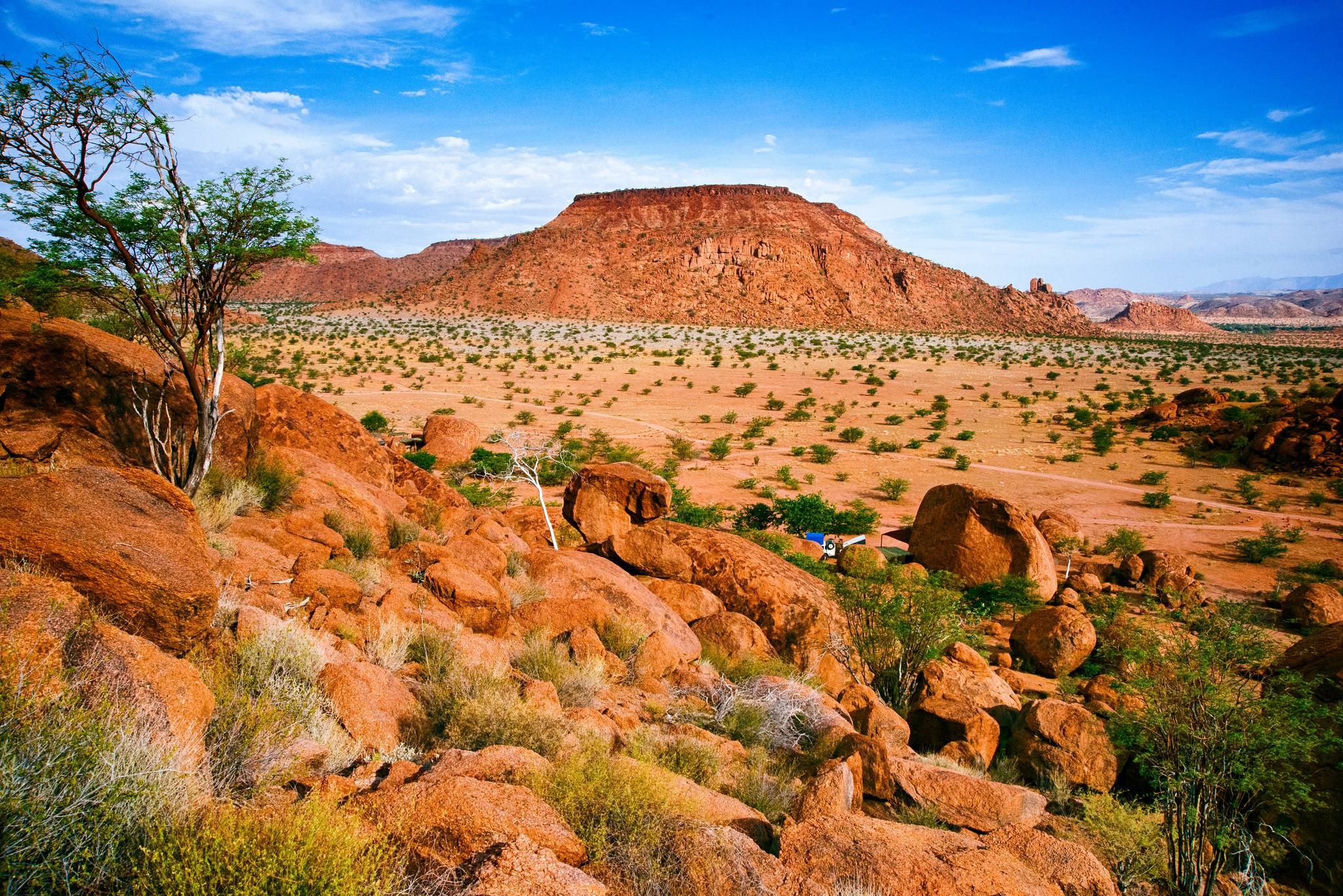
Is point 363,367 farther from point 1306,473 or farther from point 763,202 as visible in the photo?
point 763,202

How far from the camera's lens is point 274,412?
416 inches

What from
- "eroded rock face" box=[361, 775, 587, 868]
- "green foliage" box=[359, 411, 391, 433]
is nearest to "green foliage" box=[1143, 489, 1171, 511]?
"eroded rock face" box=[361, 775, 587, 868]

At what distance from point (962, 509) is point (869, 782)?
8.24 meters

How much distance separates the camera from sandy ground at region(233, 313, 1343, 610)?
16.8 m

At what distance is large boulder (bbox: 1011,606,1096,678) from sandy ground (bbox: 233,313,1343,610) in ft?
15.7

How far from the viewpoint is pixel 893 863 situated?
377 centimetres

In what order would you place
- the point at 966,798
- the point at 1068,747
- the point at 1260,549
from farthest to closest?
the point at 1260,549
the point at 1068,747
the point at 966,798

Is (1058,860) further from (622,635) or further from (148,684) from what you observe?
(148,684)

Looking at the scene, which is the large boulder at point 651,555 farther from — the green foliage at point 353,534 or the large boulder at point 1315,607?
the large boulder at point 1315,607

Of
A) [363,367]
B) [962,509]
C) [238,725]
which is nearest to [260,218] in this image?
[238,725]

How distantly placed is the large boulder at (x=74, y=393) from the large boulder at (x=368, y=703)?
4335 mm

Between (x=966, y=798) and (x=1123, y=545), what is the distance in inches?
426

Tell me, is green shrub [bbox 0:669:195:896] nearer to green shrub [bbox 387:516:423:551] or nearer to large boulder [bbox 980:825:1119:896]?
large boulder [bbox 980:825:1119:896]

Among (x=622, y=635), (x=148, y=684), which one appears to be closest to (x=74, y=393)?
(x=148, y=684)
